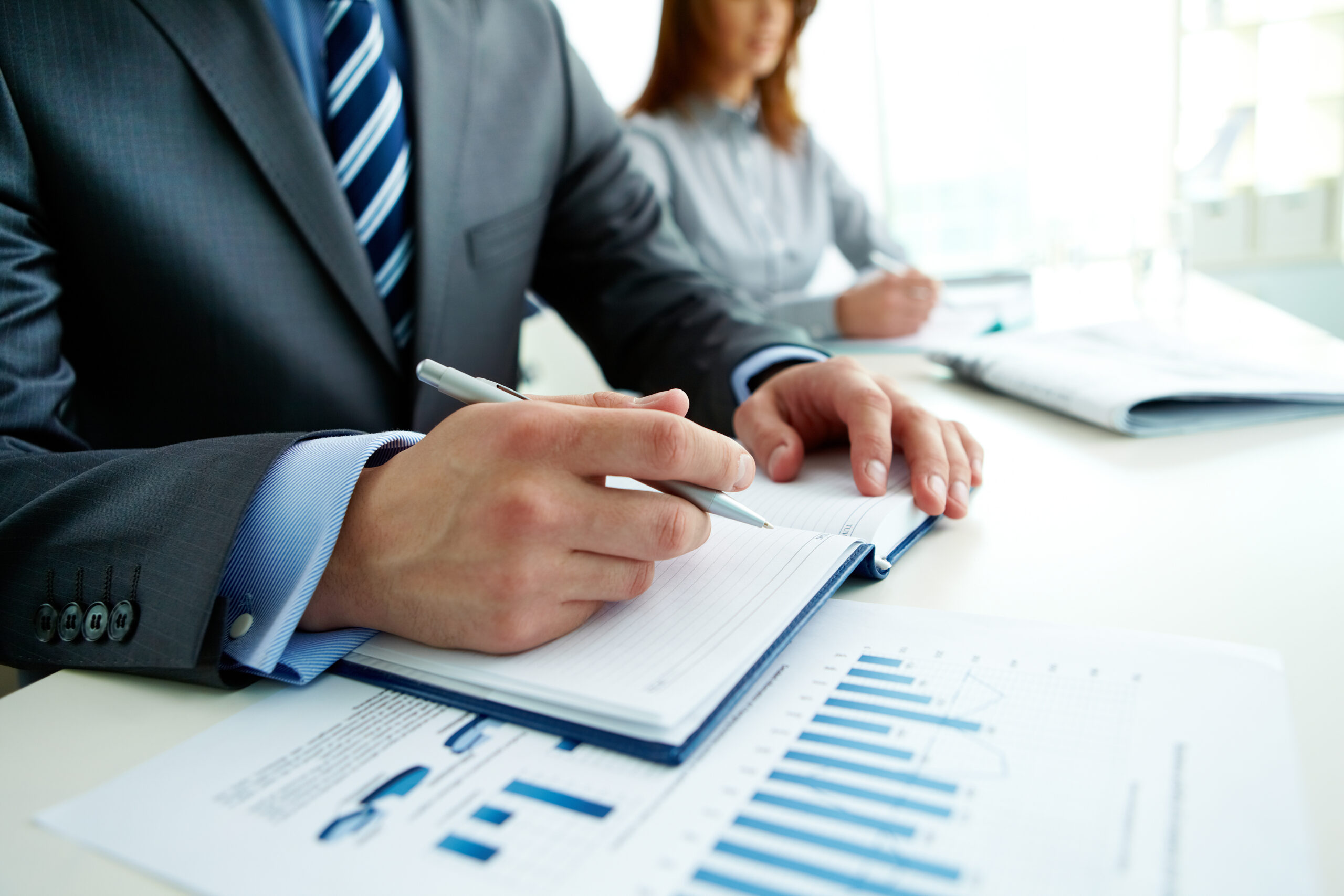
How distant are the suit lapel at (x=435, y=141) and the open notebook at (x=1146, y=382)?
673 millimetres

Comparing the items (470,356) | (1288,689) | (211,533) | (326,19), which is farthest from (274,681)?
(326,19)


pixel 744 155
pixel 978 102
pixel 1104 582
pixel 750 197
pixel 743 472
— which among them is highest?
pixel 978 102

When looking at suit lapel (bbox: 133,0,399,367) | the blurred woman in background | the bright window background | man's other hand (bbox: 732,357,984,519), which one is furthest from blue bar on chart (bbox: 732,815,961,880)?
the bright window background

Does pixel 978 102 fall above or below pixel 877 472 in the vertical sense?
above

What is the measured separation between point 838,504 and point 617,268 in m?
0.74

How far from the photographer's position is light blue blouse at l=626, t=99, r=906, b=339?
2.21 meters

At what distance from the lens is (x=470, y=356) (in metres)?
1.11

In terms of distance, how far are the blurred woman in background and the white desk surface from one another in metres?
1.22

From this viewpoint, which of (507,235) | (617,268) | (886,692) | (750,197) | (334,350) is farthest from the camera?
(750,197)

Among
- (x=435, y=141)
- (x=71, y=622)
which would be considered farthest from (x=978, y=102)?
(x=71, y=622)

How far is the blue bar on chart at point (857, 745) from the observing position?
1.16 ft

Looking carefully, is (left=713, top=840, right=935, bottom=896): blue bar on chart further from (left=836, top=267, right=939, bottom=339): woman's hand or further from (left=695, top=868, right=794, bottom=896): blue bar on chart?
(left=836, top=267, right=939, bottom=339): woman's hand

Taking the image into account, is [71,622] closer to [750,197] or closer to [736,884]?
[736,884]

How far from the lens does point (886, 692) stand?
40cm
